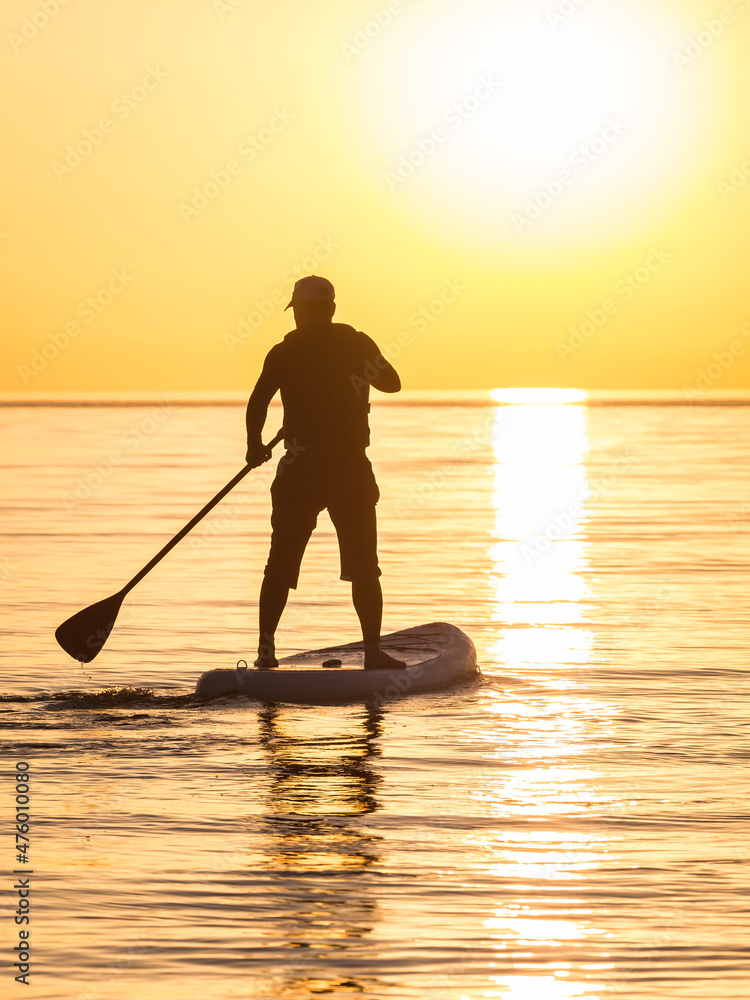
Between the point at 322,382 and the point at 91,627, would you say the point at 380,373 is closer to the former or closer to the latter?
the point at 322,382

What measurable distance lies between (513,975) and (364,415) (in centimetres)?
533

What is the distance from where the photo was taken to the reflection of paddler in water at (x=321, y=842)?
471 cm

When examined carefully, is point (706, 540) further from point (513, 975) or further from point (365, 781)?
point (513, 975)

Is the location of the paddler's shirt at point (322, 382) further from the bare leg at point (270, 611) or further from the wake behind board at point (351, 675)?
the wake behind board at point (351, 675)

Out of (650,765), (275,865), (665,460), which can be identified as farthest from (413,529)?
(665,460)

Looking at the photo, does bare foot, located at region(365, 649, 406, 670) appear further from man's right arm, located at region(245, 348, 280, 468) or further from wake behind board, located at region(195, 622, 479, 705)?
man's right arm, located at region(245, 348, 280, 468)

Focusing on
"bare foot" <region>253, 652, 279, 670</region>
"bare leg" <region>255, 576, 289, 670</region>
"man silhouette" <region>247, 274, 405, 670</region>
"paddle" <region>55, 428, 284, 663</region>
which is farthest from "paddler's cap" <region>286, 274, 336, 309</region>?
"bare foot" <region>253, 652, 279, 670</region>

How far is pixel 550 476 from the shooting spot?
138ft

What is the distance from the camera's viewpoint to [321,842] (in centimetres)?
588

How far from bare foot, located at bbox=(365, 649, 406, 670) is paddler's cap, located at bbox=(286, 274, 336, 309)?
204 cm

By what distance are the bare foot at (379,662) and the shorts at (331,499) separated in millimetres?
448

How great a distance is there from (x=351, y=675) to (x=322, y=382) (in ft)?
5.47

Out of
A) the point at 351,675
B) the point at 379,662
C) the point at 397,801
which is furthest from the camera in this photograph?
the point at 379,662

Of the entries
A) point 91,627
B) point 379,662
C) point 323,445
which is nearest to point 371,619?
point 379,662
